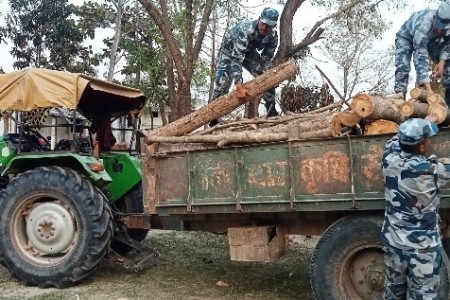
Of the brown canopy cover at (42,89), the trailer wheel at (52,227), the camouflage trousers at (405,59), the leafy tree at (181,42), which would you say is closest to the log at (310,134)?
the camouflage trousers at (405,59)

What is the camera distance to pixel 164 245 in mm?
8438

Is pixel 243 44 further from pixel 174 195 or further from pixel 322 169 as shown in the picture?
pixel 322 169

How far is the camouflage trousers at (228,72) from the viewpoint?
8.29 meters

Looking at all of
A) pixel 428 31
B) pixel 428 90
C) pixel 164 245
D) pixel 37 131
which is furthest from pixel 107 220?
pixel 428 31

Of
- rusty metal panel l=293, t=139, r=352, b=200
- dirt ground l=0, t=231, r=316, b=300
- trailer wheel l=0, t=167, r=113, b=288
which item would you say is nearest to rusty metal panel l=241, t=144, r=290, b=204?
rusty metal panel l=293, t=139, r=352, b=200

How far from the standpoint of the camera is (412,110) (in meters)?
5.10

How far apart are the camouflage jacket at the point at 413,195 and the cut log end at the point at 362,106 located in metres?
0.65

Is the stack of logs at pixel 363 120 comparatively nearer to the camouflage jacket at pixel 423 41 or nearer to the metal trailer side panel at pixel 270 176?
the metal trailer side panel at pixel 270 176

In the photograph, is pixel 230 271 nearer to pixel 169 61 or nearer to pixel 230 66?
pixel 230 66

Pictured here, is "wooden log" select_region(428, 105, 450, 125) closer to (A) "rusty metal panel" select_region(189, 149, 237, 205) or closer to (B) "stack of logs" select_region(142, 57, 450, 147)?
(B) "stack of logs" select_region(142, 57, 450, 147)

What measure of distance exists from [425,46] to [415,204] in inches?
118

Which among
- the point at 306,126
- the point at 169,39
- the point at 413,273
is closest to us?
the point at 413,273

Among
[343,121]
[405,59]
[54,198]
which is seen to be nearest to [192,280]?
[54,198]

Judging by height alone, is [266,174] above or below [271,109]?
below
